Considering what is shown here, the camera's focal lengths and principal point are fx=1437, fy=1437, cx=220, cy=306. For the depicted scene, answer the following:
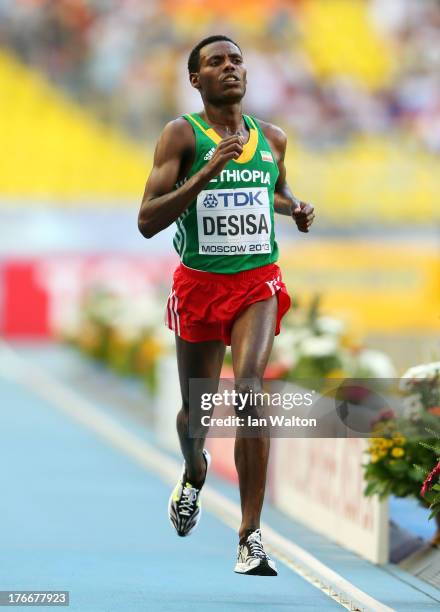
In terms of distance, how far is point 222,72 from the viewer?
5988 mm

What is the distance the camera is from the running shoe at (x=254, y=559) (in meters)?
5.66

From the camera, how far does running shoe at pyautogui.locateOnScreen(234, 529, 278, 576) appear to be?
18.6 feet

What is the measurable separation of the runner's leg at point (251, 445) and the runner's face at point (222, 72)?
0.97 metres

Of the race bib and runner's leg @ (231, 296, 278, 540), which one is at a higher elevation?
the race bib

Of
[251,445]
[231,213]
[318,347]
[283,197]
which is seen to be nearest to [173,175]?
[231,213]

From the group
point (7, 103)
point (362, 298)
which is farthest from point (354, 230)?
point (7, 103)

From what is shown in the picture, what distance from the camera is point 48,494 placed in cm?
945

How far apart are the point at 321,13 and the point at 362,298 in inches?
407

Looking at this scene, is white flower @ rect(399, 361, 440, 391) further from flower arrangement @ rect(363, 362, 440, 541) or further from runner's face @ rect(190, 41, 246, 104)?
runner's face @ rect(190, 41, 246, 104)

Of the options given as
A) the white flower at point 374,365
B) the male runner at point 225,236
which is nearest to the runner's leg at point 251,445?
the male runner at point 225,236

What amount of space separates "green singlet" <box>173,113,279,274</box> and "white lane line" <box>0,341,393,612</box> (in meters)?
1.45

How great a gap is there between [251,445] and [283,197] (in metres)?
1.21

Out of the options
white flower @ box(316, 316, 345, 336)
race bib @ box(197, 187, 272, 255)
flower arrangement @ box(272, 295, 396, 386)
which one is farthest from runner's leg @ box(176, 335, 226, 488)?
white flower @ box(316, 316, 345, 336)

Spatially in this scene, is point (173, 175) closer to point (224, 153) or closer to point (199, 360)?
point (224, 153)
